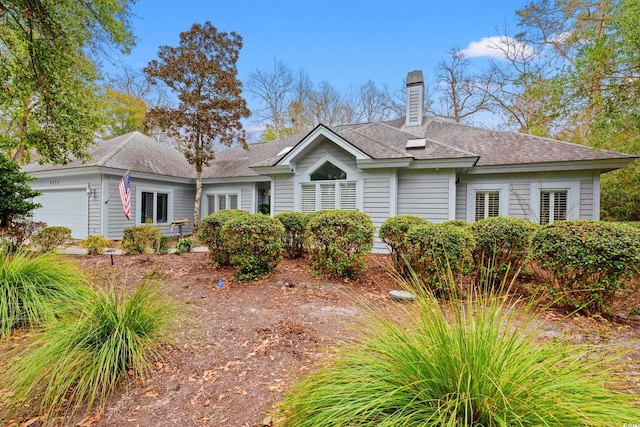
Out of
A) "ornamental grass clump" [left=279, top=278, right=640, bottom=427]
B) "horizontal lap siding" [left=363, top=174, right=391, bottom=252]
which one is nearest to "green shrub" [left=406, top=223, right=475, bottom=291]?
"ornamental grass clump" [left=279, top=278, right=640, bottom=427]

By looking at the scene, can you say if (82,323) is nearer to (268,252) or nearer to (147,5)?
(268,252)

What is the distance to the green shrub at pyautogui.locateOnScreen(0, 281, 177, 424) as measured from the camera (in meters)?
2.26

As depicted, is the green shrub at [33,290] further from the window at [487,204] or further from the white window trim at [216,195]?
the window at [487,204]

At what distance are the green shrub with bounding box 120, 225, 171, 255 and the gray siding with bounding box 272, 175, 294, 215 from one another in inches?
151

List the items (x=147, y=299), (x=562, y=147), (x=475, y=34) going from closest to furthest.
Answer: (x=147, y=299) → (x=562, y=147) → (x=475, y=34)

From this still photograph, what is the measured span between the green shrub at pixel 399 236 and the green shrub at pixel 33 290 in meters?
4.62

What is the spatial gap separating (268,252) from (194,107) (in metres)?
9.23

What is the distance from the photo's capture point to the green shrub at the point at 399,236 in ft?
17.0

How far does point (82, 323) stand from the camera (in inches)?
101

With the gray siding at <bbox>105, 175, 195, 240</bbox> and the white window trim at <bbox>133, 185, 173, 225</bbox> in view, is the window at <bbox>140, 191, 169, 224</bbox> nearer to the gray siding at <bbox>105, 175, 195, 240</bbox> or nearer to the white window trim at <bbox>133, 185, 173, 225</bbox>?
the white window trim at <bbox>133, 185, 173, 225</bbox>

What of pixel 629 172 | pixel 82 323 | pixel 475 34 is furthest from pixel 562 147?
pixel 82 323

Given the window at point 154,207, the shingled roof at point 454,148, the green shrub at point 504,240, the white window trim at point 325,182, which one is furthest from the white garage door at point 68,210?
the green shrub at point 504,240

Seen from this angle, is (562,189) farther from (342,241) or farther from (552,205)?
(342,241)

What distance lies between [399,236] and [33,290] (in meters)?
5.36
